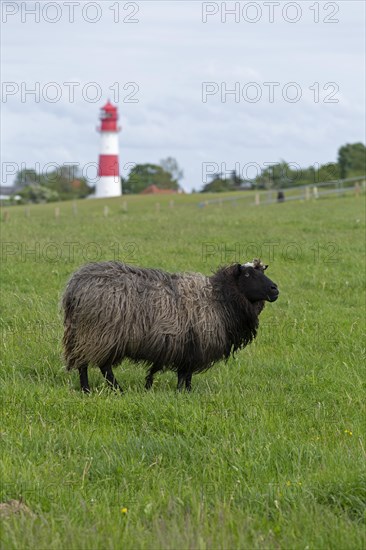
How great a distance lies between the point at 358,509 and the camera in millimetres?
4992

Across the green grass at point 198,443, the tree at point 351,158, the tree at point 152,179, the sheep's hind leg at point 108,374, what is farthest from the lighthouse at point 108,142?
the sheep's hind leg at point 108,374

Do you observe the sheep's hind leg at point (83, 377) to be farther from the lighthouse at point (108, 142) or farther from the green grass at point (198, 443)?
the lighthouse at point (108, 142)

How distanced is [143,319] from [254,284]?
60.7 inches

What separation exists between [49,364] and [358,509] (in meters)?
4.78

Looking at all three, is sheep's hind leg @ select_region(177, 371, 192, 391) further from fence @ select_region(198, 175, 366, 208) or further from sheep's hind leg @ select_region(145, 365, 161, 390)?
fence @ select_region(198, 175, 366, 208)

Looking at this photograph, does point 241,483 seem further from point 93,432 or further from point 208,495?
point 93,432

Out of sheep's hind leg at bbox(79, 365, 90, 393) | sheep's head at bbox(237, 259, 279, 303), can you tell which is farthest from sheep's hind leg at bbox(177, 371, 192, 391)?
sheep's head at bbox(237, 259, 279, 303)

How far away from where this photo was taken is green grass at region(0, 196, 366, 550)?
457cm

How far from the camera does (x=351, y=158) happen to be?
83938 mm

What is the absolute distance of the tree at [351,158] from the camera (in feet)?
272

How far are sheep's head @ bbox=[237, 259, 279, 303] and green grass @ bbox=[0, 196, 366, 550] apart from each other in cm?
79

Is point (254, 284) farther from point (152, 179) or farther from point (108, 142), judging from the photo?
point (152, 179)

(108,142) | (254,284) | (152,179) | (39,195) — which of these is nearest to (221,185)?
(108,142)

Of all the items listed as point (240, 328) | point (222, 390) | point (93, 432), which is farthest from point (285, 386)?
point (93, 432)
